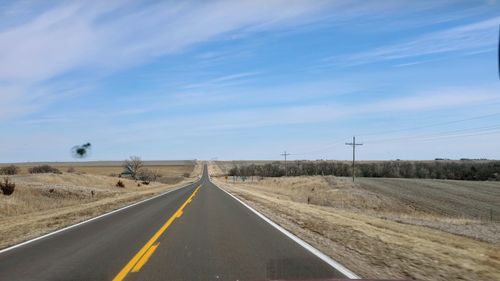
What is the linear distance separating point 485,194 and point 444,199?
8498mm

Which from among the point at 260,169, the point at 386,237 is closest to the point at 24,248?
the point at 386,237

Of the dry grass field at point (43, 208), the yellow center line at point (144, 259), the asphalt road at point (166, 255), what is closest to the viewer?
the asphalt road at point (166, 255)

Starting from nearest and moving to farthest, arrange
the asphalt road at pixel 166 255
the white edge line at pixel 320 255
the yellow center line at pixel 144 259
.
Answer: the white edge line at pixel 320 255 < the asphalt road at pixel 166 255 < the yellow center line at pixel 144 259

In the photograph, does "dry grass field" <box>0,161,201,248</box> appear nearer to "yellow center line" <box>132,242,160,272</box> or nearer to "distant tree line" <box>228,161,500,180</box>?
"yellow center line" <box>132,242,160,272</box>

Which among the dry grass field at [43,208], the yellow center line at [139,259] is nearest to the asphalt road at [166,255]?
the yellow center line at [139,259]

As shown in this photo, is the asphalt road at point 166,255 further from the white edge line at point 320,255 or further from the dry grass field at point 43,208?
the dry grass field at point 43,208

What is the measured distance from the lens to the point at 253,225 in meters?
16.9

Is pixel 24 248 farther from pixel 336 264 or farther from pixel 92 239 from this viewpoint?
pixel 336 264

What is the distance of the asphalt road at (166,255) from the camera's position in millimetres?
8812

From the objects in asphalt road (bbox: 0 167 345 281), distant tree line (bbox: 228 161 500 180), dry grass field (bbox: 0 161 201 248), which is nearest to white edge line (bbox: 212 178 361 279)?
asphalt road (bbox: 0 167 345 281)

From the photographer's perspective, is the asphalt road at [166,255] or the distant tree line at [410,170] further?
the distant tree line at [410,170]

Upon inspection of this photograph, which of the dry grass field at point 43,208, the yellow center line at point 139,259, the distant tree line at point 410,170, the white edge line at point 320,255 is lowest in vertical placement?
the dry grass field at point 43,208

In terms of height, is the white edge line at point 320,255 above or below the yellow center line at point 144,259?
above

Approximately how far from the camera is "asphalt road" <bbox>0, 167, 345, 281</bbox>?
8.81 meters
